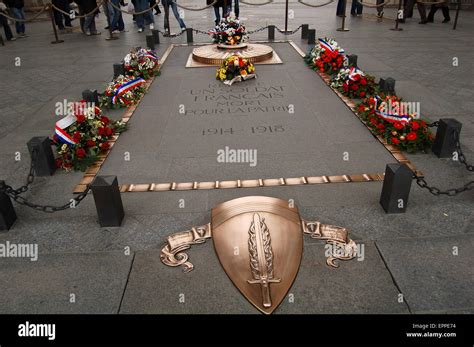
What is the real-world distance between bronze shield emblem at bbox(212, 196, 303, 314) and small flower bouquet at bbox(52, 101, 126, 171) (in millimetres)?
2050

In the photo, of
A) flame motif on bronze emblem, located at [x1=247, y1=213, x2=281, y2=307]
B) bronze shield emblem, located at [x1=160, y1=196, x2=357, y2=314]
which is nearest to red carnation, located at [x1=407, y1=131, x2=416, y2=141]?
bronze shield emblem, located at [x1=160, y1=196, x2=357, y2=314]

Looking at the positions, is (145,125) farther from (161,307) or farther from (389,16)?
(389,16)

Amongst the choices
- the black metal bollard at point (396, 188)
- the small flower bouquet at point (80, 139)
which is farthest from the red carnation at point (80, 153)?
the black metal bollard at point (396, 188)

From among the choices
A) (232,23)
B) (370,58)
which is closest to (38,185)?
(232,23)

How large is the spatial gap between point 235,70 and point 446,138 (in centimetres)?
395

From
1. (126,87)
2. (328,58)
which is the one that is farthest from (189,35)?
(126,87)

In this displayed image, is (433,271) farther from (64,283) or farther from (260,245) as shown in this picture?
(64,283)

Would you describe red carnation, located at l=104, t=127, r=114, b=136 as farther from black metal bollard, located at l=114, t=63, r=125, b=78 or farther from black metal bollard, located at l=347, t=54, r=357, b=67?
black metal bollard, located at l=347, t=54, r=357, b=67

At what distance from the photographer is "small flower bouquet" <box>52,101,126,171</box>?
179 inches

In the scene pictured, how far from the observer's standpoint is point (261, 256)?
9.54ft

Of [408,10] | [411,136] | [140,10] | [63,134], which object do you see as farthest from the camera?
[408,10]

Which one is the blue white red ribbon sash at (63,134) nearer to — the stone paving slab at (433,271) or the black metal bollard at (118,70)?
the black metal bollard at (118,70)

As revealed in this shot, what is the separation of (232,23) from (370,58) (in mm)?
3263
